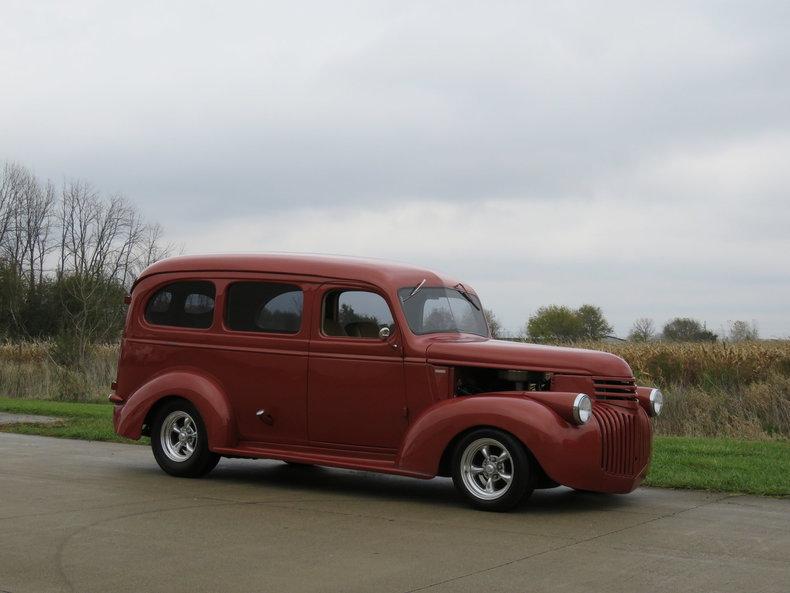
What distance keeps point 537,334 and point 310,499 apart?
621 inches

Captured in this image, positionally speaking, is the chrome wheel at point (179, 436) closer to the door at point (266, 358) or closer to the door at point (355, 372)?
the door at point (266, 358)

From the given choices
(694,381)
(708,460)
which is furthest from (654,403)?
(694,381)

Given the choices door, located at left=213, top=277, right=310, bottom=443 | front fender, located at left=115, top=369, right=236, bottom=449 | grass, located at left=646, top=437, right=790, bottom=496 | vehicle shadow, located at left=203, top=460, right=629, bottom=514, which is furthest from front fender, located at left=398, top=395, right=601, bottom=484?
front fender, located at left=115, top=369, right=236, bottom=449

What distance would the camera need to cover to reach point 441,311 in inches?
428

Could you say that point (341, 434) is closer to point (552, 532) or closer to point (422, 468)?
point (422, 468)

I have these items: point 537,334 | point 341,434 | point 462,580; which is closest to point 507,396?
point 341,434

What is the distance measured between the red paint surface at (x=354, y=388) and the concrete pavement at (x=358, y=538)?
0.44m

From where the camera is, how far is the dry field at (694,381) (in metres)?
17.0

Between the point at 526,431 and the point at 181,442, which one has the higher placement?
the point at 526,431

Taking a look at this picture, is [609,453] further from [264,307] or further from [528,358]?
[264,307]

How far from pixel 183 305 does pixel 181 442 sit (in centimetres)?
148

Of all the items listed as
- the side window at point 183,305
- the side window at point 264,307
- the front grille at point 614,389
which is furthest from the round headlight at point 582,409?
the side window at point 183,305

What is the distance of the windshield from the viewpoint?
10.5 metres

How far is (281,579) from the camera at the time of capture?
6.58 m
